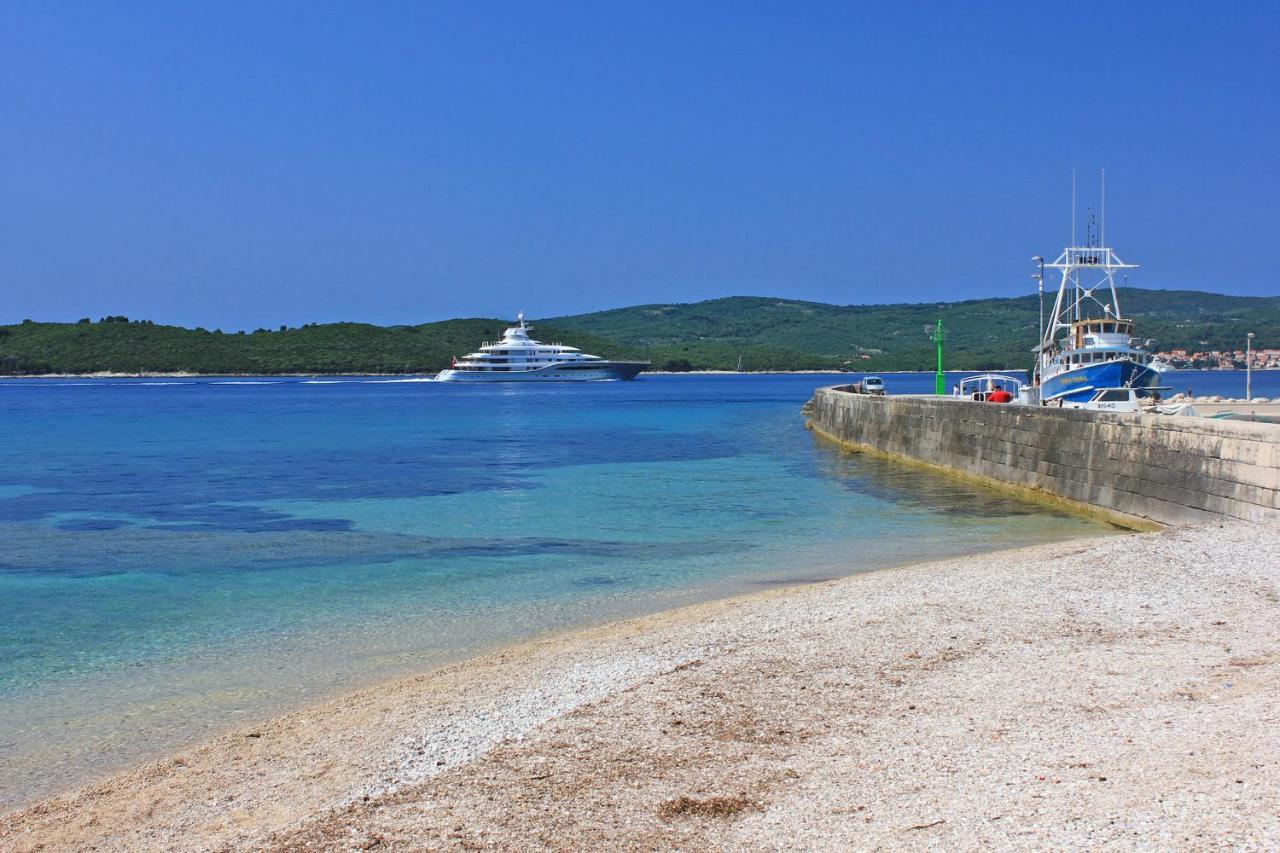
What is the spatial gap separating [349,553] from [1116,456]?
10.8m

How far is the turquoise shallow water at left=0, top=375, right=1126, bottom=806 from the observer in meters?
7.89

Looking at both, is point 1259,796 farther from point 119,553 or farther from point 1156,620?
point 119,553

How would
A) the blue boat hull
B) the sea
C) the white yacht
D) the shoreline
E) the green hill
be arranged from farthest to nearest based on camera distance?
the green hill < the shoreline < the white yacht < the blue boat hull < the sea

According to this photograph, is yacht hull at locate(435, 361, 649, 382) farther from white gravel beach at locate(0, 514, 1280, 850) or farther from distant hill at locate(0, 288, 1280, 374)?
white gravel beach at locate(0, 514, 1280, 850)

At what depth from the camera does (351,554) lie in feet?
46.6

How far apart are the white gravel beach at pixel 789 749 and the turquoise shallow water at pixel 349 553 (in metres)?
1.24

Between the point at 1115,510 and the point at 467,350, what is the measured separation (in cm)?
15418

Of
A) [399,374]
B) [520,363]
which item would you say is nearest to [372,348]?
[399,374]

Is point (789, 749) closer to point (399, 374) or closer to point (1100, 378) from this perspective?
point (1100, 378)

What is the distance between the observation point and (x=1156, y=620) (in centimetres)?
768

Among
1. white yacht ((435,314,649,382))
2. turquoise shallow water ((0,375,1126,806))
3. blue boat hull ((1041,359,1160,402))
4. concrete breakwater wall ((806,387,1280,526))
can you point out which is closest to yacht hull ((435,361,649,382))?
white yacht ((435,314,649,382))

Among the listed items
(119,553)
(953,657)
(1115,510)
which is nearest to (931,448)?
(1115,510)

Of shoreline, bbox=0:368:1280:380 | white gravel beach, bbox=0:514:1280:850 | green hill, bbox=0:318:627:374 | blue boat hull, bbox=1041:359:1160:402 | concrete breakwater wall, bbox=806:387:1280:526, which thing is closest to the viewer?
white gravel beach, bbox=0:514:1280:850

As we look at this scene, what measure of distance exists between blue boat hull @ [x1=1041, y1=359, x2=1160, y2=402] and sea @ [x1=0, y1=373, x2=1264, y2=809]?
7067 millimetres
